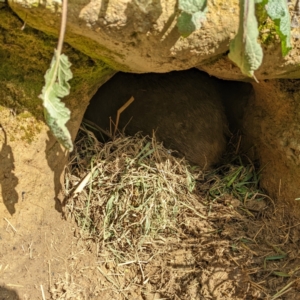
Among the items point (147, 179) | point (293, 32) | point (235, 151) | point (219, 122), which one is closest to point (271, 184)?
point (235, 151)

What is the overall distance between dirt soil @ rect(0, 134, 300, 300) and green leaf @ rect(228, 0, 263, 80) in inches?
37.1

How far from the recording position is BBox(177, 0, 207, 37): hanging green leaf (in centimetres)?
128

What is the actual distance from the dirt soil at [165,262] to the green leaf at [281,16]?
0.90 m

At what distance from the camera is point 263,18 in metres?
1.51

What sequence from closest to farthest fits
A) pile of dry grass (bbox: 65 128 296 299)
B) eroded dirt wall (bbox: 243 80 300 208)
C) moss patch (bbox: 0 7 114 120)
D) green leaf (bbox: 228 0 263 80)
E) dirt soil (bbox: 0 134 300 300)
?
1. green leaf (bbox: 228 0 263 80)
2. moss patch (bbox: 0 7 114 120)
3. dirt soil (bbox: 0 134 300 300)
4. pile of dry grass (bbox: 65 128 296 299)
5. eroded dirt wall (bbox: 243 80 300 208)

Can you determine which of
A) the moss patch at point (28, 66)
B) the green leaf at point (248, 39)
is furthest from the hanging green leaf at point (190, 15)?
the moss patch at point (28, 66)

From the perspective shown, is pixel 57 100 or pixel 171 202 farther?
pixel 171 202

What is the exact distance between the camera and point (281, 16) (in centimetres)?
135

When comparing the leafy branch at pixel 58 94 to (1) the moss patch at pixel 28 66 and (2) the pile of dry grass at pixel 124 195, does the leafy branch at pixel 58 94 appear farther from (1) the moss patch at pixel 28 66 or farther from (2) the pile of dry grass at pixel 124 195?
(2) the pile of dry grass at pixel 124 195

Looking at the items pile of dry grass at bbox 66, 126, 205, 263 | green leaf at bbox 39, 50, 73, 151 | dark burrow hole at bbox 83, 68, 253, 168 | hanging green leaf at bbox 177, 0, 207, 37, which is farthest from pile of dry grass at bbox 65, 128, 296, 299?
hanging green leaf at bbox 177, 0, 207, 37

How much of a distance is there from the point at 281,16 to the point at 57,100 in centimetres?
68

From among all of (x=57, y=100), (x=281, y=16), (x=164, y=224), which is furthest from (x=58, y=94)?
(x=164, y=224)

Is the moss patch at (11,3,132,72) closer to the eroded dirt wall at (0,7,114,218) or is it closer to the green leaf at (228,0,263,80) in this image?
the eroded dirt wall at (0,7,114,218)

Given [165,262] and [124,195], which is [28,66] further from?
Result: [165,262]
